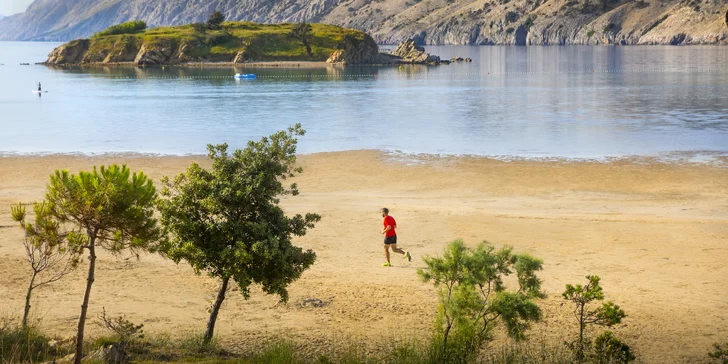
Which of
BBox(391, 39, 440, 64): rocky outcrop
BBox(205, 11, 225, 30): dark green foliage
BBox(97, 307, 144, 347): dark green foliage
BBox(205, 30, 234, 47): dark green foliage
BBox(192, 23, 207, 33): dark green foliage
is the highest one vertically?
BBox(205, 11, 225, 30): dark green foliage

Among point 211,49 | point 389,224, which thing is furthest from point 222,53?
point 389,224

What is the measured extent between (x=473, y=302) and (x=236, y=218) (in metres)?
4.89

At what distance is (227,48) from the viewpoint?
6594 inches

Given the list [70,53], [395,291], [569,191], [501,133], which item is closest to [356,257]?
[395,291]

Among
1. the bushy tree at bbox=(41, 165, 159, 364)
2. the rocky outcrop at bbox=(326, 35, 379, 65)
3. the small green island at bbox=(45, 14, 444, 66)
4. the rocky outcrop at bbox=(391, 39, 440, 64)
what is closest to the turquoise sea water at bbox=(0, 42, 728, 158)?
the bushy tree at bbox=(41, 165, 159, 364)

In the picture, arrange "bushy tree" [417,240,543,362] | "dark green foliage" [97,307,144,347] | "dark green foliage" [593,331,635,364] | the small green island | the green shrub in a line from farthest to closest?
the small green island, "dark green foliage" [97,307,144,347], "dark green foliage" [593,331,635,364], the green shrub, "bushy tree" [417,240,543,362]

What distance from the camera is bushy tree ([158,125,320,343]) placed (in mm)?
14609

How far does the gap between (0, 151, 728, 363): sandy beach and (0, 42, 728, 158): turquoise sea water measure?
10.4m

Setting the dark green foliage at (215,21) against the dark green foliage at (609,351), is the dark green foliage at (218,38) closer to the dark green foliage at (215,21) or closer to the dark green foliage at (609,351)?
the dark green foliage at (215,21)

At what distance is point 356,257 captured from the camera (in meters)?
23.6

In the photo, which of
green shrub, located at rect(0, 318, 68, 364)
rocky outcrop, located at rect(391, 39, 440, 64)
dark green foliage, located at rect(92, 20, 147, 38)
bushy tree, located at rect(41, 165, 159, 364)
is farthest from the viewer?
dark green foliage, located at rect(92, 20, 147, 38)

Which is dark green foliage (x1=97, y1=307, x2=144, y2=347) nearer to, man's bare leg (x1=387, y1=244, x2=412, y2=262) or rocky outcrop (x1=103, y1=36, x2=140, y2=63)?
man's bare leg (x1=387, y1=244, x2=412, y2=262)

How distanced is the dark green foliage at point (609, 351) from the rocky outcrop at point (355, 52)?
14659cm

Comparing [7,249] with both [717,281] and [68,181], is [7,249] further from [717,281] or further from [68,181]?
[717,281]
